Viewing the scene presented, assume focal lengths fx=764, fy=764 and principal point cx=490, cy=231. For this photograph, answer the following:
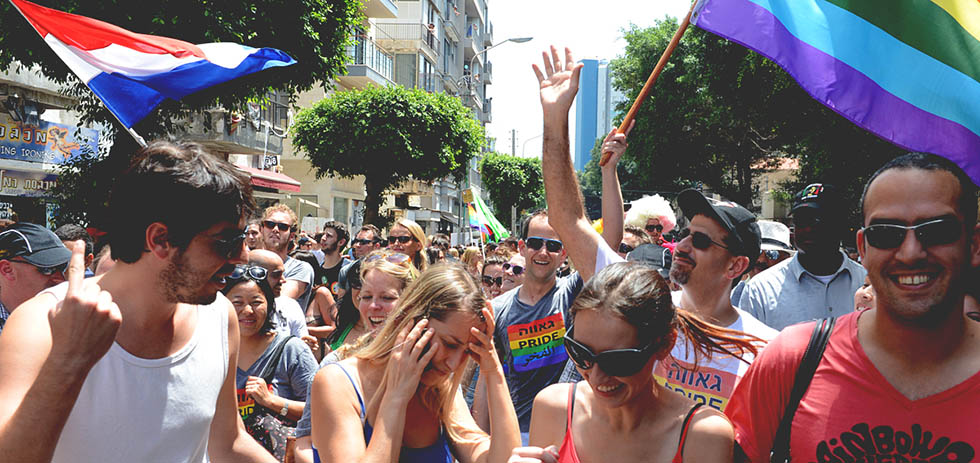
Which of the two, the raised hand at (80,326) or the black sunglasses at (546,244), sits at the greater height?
the black sunglasses at (546,244)

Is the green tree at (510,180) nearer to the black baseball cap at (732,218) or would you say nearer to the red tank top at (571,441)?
the black baseball cap at (732,218)

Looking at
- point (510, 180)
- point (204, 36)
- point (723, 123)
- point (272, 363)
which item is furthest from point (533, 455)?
point (510, 180)

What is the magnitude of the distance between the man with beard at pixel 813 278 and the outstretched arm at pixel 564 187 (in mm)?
1434

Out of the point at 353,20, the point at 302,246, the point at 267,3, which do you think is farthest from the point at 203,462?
the point at 353,20

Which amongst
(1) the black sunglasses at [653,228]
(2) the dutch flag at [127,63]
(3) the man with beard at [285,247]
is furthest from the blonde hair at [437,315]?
(1) the black sunglasses at [653,228]

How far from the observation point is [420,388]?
2.89 metres

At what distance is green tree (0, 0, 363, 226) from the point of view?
9.41 metres

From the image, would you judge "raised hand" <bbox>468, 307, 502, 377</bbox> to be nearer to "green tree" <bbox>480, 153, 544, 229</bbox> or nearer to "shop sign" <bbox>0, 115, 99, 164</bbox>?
"shop sign" <bbox>0, 115, 99, 164</bbox>

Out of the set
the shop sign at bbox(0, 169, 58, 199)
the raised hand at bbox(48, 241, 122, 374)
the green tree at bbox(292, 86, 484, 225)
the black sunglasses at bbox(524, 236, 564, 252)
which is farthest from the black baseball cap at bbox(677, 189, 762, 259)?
the green tree at bbox(292, 86, 484, 225)

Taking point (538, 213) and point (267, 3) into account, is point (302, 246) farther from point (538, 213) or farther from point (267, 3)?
point (538, 213)

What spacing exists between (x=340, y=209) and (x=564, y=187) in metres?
31.8

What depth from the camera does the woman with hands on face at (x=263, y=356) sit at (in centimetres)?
402

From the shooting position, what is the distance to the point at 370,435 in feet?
9.03

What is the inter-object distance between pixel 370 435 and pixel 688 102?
3212cm
